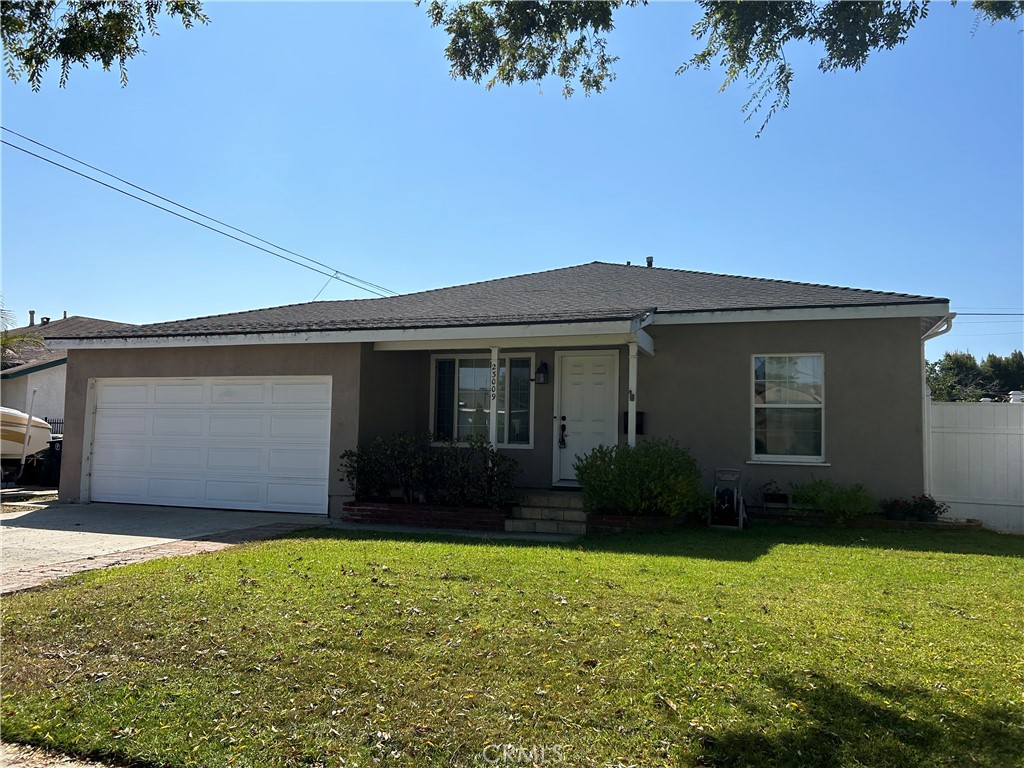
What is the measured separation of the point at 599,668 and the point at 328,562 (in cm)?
370

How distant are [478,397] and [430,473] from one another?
2.63 m

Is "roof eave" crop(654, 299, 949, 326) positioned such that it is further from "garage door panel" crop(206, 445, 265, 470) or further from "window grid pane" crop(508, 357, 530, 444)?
"garage door panel" crop(206, 445, 265, 470)

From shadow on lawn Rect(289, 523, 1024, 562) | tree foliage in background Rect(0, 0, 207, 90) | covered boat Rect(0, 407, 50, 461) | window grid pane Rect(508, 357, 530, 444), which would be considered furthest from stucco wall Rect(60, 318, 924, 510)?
tree foliage in background Rect(0, 0, 207, 90)

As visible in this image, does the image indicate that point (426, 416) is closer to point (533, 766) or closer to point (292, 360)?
→ point (292, 360)

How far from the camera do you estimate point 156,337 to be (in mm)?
11945

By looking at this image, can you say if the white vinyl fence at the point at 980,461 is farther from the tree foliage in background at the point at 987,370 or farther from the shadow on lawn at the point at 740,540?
the tree foliage in background at the point at 987,370

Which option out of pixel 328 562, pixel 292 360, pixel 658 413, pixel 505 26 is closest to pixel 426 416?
pixel 292 360

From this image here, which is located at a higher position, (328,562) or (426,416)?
(426,416)

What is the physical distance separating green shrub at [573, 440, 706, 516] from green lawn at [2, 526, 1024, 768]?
2352mm

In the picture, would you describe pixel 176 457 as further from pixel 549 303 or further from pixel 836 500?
pixel 836 500

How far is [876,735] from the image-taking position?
11.1 feet

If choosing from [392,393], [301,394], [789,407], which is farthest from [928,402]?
[301,394]

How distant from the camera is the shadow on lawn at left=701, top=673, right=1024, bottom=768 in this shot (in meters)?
3.19

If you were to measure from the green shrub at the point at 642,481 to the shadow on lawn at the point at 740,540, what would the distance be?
0.37m
